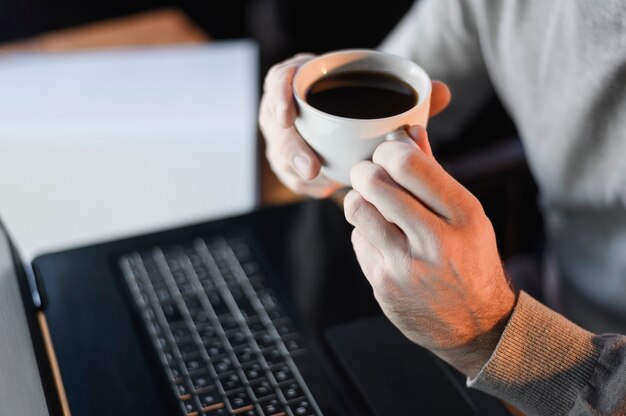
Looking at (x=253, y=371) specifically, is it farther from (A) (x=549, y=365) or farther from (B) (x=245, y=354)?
(A) (x=549, y=365)

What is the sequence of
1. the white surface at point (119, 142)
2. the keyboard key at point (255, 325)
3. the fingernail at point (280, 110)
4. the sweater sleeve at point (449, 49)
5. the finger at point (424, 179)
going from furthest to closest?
the white surface at point (119, 142)
the sweater sleeve at point (449, 49)
the keyboard key at point (255, 325)
the fingernail at point (280, 110)
the finger at point (424, 179)

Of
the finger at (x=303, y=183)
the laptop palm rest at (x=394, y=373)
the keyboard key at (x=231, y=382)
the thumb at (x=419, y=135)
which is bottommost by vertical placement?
the laptop palm rest at (x=394, y=373)

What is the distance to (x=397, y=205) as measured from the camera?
1.79 feet

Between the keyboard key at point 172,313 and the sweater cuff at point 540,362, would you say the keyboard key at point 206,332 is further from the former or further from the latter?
the sweater cuff at point 540,362

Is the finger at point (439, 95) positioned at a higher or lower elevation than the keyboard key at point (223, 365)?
higher

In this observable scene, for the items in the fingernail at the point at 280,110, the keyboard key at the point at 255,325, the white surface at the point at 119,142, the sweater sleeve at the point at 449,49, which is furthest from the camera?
the white surface at the point at 119,142

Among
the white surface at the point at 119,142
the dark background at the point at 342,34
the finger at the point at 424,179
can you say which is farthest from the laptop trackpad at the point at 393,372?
the white surface at the point at 119,142

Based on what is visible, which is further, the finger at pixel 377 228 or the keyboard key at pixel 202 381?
the keyboard key at pixel 202 381

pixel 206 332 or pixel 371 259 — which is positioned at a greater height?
pixel 371 259

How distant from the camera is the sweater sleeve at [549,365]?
622mm

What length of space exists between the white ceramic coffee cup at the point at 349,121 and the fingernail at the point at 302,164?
0.04ft

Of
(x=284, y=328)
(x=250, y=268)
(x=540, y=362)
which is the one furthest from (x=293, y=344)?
(x=540, y=362)

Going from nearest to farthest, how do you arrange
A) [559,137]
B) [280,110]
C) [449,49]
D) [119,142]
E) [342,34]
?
1. [280,110]
2. [559,137]
3. [449,49]
4. [119,142]
5. [342,34]

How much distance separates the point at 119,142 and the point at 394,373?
77cm
